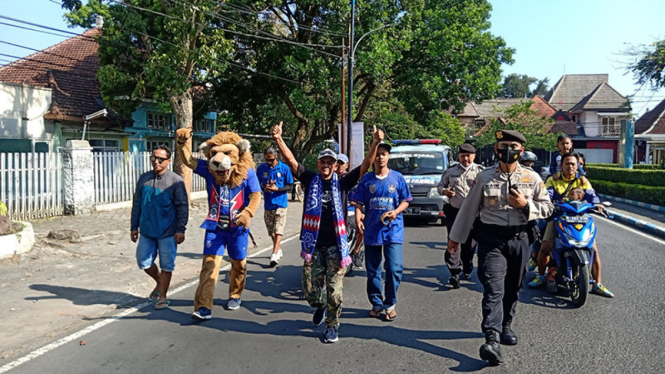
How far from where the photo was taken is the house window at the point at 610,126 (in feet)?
162

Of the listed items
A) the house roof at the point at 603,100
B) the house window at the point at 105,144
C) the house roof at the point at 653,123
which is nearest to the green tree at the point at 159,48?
the house window at the point at 105,144

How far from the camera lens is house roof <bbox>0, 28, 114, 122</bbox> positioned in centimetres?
2058

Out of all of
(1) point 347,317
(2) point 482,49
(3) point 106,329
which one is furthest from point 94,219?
(2) point 482,49

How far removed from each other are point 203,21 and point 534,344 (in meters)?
14.1

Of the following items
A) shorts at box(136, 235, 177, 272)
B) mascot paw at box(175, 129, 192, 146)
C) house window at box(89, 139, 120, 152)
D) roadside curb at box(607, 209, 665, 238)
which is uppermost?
house window at box(89, 139, 120, 152)

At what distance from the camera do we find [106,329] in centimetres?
527

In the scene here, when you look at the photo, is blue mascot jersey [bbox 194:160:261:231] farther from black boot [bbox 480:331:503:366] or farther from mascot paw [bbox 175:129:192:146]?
black boot [bbox 480:331:503:366]

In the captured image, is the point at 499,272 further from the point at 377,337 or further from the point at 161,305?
the point at 161,305

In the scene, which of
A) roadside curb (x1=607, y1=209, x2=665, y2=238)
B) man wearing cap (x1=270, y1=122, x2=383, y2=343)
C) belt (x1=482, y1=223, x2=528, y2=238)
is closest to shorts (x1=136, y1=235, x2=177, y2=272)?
man wearing cap (x1=270, y1=122, x2=383, y2=343)

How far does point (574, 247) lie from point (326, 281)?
9.59ft

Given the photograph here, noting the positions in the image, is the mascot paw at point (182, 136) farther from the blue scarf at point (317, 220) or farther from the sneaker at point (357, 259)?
the sneaker at point (357, 259)

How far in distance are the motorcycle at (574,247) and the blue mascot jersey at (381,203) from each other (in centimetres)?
198

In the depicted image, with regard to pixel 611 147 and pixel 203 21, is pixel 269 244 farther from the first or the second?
pixel 611 147

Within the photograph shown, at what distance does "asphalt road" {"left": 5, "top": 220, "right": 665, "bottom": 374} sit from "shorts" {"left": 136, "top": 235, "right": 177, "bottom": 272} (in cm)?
53
